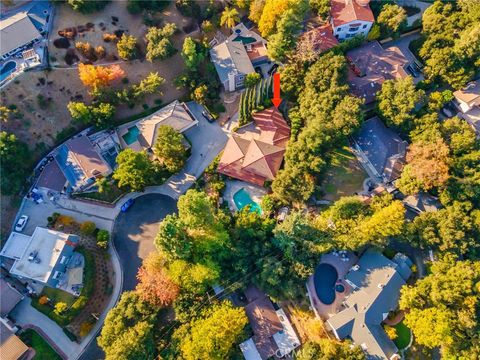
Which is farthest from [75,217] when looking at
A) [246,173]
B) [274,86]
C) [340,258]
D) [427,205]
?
[427,205]

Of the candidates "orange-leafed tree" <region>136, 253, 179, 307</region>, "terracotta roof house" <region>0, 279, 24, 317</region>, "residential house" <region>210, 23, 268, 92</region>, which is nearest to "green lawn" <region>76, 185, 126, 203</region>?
"orange-leafed tree" <region>136, 253, 179, 307</region>

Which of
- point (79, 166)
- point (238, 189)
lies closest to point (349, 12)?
point (238, 189)

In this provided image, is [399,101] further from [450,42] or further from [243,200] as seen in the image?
[243,200]

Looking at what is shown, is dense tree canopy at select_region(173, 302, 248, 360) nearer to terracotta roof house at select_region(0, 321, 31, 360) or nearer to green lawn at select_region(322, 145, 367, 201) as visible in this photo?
terracotta roof house at select_region(0, 321, 31, 360)

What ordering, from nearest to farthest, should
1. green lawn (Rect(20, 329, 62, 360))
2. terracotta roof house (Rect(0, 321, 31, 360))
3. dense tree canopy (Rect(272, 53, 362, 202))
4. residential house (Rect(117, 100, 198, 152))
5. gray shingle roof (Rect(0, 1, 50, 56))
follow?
terracotta roof house (Rect(0, 321, 31, 360)), dense tree canopy (Rect(272, 53, 362, 202)), green lawn (Rect(20, 329, 62, 360)), gray shingle roof (Rect(0, 1, 50, 56)), residential house (Rect(117, 100, 198, 152))

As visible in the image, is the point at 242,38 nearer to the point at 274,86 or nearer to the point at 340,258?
the point at 274,86

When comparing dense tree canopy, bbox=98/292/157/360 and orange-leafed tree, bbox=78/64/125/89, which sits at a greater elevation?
orange-leafed tree, bbox=78/64/125/89
